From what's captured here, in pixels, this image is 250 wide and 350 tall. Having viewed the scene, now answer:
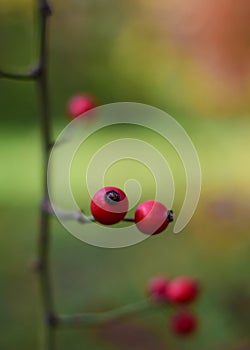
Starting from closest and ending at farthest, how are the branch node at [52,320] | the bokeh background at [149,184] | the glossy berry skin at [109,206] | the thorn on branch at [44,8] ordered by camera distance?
the glossy berry skin at [109,206]
the thorn on branch at [44,8]
the branch node at [52,320]
the bokeh background at [149,184]

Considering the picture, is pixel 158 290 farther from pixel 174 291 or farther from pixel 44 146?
pixel 44 146

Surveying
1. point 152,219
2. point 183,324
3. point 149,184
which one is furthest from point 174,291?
point 149,184

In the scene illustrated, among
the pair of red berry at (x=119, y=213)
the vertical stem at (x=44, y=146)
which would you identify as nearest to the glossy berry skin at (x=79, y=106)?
the vertical stem at (x=44, y=146)

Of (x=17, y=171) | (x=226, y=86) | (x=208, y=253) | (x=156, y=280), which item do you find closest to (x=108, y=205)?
(x=156, y=280)

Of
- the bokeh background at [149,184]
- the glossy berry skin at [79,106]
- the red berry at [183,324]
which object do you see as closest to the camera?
the glossy berry skin at [79,106]

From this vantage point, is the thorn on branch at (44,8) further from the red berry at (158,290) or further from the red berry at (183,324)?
the red berry at (183,324)

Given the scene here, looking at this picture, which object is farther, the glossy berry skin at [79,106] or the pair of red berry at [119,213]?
the glossy berry skin at [79,106]
